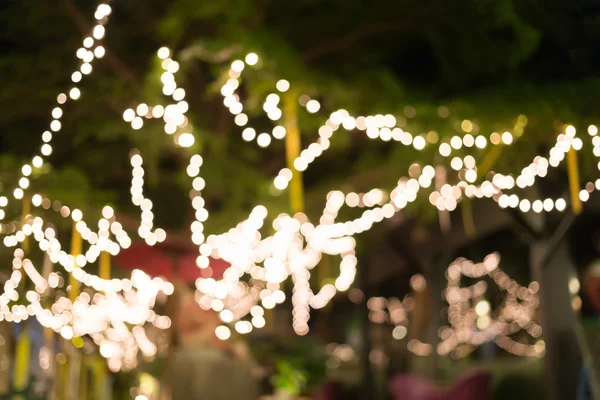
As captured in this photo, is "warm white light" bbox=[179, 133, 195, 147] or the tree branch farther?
the tree branch

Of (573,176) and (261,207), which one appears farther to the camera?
(261,207)

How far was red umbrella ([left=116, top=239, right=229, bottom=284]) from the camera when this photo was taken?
185 inches

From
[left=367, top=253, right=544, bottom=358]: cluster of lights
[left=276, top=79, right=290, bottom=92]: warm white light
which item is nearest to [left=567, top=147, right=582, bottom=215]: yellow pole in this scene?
[left=276, top=79, right=290, bottom=92]: warm white light

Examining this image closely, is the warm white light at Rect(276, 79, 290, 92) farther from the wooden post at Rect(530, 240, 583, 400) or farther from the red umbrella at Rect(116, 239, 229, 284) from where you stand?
the wooden post at Rect(530, 240, 583, 400)

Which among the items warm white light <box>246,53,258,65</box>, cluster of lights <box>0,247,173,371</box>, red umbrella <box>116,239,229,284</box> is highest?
warm white light <box>246,53,258,65</box>

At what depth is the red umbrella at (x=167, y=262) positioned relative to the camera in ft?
15.4

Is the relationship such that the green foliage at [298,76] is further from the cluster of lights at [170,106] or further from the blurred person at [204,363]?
the blurred person at [204,363]

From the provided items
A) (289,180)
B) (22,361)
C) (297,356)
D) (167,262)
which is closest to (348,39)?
(289,180)

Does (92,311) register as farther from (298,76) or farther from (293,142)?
(298,76)

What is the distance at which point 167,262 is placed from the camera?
4.84 m

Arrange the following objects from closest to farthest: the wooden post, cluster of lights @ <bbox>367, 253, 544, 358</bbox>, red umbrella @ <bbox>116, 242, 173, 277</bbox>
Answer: the wooden post, red umbrella @ <bbox>116, 242, 173, 277</bbox>, cluster of lights @ <bbox>367, 253, 544, 358</bbox>

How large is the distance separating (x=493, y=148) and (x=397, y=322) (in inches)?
441

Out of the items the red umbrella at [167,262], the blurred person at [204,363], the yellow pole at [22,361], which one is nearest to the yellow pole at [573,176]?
the red umbrella at [167,262]

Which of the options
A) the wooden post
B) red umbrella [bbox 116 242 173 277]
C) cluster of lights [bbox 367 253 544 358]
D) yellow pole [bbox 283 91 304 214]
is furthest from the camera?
cluster of lights [bbox 367 253 544 358]
